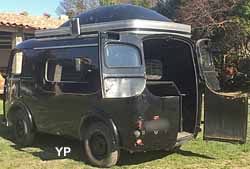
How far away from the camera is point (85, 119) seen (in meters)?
7.65

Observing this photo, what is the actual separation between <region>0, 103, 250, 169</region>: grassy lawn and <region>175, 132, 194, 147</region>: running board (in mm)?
330

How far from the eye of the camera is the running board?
7.77 meters

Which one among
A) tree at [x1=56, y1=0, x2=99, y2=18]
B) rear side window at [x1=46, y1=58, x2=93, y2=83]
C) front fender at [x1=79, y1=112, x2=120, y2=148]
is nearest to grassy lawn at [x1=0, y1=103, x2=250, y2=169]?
front fender at [x1=79, y1=112, x2=120, y2=148]

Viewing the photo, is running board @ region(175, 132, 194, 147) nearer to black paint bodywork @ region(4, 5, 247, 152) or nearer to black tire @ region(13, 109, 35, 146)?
black paint bodywork @ region(4, 5, 247, 152)

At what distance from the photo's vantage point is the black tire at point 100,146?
23.9ft

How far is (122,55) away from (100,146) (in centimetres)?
148

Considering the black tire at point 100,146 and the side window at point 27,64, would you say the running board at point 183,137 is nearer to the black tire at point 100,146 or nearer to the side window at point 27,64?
the black tire at point 100,146

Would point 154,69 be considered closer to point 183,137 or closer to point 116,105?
point 183,137

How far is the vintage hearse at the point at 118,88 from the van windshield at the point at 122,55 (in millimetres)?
15

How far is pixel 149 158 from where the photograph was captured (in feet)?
26.8

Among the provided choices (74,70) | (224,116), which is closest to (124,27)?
(74,70)

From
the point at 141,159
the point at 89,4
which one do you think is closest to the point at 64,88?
the point at 141,159

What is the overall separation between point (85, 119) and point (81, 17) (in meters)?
2.37

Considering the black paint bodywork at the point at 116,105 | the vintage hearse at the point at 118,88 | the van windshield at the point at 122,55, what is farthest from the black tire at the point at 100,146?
the van windshield at the point at 122,55
